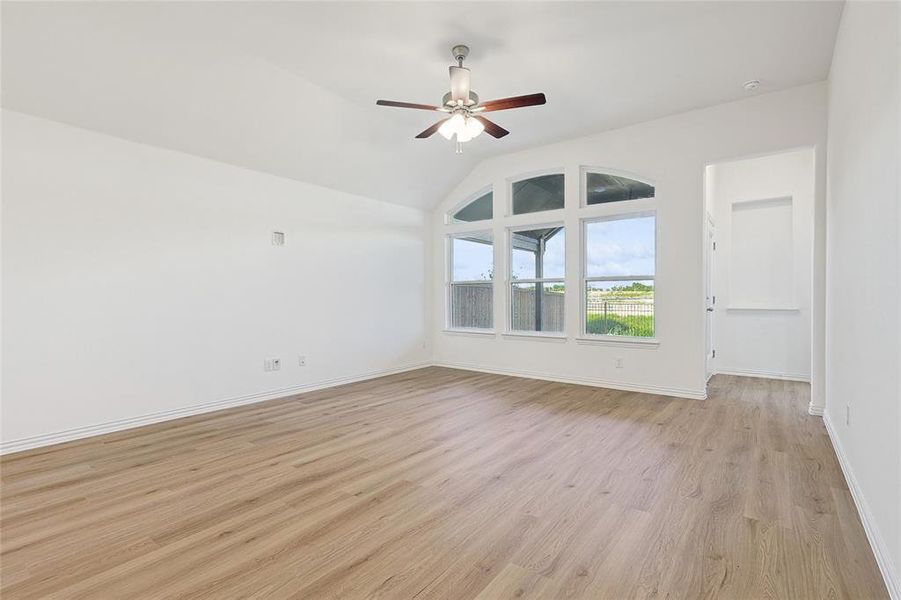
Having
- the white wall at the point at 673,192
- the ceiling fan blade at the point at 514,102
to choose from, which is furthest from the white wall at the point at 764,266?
the ceiling fan blade at the point at 514,102

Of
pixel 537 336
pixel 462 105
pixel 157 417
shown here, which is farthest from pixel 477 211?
pixel 157 417

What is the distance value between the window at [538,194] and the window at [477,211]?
1.41 ft

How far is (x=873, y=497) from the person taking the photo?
79.6 inches

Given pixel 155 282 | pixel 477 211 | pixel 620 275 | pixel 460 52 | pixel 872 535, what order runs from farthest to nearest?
pixel 477 211 → pixel 620 275 → pixel 155 282 → pixel 460 52 → pixel 872 535

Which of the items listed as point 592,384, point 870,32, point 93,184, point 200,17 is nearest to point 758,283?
point 592,384

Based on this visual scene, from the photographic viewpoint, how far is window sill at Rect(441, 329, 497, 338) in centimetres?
651

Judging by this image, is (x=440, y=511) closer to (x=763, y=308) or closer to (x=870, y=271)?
(x=870, y=271)

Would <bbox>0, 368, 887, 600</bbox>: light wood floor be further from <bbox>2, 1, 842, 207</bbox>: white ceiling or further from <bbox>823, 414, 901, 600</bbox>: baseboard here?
<bbox>2, 1, 842, 207</bbox>: white ceiling

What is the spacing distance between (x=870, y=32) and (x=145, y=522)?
4494 mm

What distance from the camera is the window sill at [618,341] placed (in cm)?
509

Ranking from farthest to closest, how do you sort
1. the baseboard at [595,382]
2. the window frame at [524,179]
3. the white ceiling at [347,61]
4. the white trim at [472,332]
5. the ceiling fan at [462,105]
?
the white trim at [472,332]
the window frame at [524,179]
the baseboard at [595,382]
the ceiling fan at [462,105]
the white ceiling at [347,61]

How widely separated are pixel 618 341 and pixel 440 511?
374 cm

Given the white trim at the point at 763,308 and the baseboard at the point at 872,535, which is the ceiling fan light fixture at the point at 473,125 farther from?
the white trim at the point at 763,308

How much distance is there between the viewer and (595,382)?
5.44m
